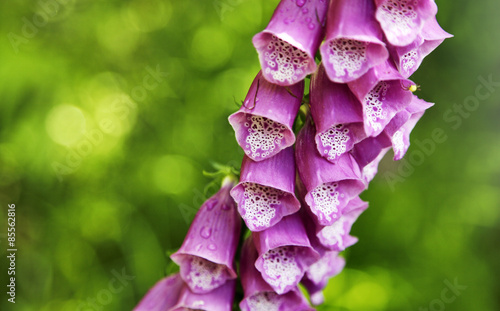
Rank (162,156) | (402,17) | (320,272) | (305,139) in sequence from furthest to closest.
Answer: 1. (162,156)
2. (320,272)
3. (305,139)
4. (402,17)

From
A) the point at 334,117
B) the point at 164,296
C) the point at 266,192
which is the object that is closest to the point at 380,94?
the point at 334,117

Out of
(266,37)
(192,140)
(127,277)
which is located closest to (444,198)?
(192,140)

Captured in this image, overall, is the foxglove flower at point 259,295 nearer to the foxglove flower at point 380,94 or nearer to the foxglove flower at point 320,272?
the foxglove flower at point 320,272

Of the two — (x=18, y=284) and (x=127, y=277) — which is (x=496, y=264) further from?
(x=18, y=284)

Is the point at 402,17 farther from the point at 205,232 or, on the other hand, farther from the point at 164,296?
the point at 164,296

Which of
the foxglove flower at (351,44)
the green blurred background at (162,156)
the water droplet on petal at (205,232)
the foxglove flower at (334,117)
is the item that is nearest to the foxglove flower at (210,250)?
the water droplet on petal at (205,232)

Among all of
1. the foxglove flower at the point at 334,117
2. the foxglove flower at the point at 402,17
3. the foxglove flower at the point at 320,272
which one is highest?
the foxglove flower at the point at 402,17

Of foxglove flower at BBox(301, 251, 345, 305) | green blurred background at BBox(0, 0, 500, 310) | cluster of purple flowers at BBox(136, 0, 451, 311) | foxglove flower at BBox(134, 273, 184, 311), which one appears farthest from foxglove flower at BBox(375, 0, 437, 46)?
green blurred background at BBox(0, 0, 500, 310)
